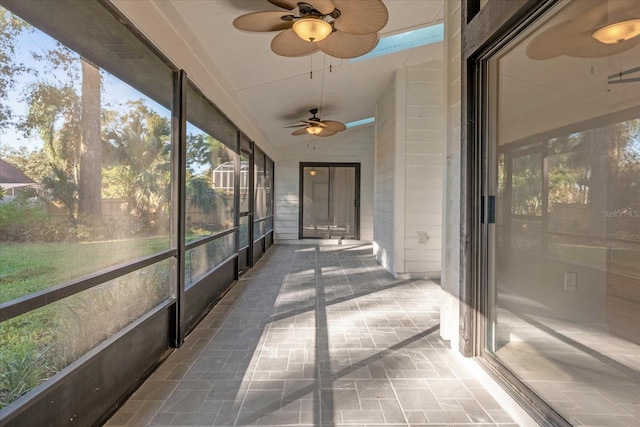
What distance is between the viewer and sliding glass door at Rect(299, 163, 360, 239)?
926 cm

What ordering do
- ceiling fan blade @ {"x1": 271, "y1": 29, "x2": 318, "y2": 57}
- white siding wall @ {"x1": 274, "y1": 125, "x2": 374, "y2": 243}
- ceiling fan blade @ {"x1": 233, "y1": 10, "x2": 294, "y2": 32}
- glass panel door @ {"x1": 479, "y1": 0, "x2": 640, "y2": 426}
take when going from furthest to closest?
white siding wall @ {"x1": 274, "y1": 125, "x2": 374, "y2": 243}
ceiling fan blade @ {"x1": 271, "y1": 29, "x2": 318, "y2": 57}
ceiling fan blade @ {"x1": 233, "y1": 10, "x2": 294, "y2": 32}
glass panel door @ {"x1": 479, "y1": 0, "x2": 640, "y2": 426}

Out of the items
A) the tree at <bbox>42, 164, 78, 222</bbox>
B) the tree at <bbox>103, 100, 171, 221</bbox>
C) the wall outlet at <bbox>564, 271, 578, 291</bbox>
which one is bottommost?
the wall outlet at <bbox>564, 271, 578, 291</bbox>

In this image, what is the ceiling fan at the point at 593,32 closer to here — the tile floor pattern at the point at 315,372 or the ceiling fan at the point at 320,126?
the tile floor pattern at the point at 315,372

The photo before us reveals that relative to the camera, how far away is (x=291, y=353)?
2557 mm

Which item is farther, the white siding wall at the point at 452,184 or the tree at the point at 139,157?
the white siding wall at the point at 452,184

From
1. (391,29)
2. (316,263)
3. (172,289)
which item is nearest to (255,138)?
(316,263)

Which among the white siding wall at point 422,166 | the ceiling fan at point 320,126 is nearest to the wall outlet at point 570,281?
the white siding wall at point 422,166

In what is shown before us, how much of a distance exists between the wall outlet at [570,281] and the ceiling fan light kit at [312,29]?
2.24 m

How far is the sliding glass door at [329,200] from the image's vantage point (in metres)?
9.26

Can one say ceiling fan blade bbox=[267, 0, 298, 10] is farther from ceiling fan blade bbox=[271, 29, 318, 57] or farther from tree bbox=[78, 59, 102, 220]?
tree bbox=[78, 59, 102, 220]

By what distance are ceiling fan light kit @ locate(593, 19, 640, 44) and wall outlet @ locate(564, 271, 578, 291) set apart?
1214 mm

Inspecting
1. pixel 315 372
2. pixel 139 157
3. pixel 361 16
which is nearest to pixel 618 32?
pixel 361 16

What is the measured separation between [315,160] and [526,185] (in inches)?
290

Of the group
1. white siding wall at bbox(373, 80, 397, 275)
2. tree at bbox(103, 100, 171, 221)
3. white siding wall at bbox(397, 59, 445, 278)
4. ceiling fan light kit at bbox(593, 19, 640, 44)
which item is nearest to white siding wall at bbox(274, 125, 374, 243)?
white siding wall at bbox(373, 80, 397, 275)
